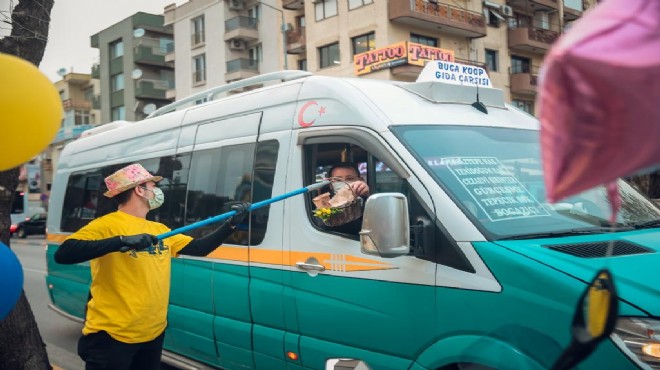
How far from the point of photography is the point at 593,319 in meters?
1.31

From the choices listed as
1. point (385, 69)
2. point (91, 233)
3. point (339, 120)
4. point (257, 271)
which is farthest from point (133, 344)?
point (385, 69)

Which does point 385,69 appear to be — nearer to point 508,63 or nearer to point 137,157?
point 508,63

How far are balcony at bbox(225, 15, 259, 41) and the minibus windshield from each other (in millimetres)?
31206

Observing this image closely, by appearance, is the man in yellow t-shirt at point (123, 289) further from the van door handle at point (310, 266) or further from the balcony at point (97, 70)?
the balcony at point (97, 70)

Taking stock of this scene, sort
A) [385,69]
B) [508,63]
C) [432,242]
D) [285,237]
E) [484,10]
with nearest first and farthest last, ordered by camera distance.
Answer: [432,242], [285,237], [385,69], [484,10], [508,63]

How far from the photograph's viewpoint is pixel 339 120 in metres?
3.80

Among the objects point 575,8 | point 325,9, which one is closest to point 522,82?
point 325,9

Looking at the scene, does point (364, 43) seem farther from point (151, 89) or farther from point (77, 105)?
point (77, 105)

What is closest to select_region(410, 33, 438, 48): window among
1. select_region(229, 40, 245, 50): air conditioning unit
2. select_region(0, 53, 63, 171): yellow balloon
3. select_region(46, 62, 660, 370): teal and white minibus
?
select_region(229, 40, 245, 50): air conditioning unit

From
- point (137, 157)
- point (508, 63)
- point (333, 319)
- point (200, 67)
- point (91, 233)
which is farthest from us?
point (200, 67)

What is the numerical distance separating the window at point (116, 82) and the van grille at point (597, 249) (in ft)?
151

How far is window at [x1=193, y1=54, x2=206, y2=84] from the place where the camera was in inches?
1458

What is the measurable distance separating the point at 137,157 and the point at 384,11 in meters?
20.8

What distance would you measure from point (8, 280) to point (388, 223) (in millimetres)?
1667
